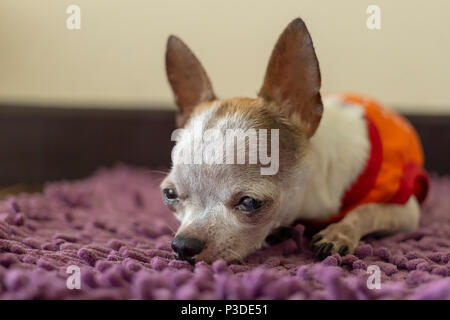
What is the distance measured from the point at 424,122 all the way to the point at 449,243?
149 centimetres

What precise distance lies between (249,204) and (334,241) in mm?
291

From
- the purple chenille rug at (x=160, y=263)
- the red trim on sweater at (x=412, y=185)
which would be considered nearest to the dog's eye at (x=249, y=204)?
the purple chenille rug at (x=160, y=263)

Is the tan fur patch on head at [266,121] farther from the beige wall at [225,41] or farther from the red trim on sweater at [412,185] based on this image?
the red trim on sweater at [412,185]

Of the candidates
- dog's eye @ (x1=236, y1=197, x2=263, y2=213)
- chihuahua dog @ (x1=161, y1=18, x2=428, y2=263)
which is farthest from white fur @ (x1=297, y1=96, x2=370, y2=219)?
dog's eye @ (x1=236, y1=197, x2=263, y2=213)

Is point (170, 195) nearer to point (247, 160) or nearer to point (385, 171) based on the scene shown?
point (247, 160)

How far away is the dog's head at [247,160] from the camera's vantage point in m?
1.34

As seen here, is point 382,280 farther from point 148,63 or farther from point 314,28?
point 148,63

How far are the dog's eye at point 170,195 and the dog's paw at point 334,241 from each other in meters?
0.44

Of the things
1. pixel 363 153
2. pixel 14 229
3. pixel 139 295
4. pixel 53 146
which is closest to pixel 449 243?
pixel 363 153

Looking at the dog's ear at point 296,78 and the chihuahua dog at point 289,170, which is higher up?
the dog's ear at point 296,78

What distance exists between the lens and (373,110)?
6.44 feet

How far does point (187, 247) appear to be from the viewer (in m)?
1.26

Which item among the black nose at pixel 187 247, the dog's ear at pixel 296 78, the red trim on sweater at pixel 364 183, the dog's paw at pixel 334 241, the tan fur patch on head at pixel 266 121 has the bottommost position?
the dog's paw at pixel 334 241

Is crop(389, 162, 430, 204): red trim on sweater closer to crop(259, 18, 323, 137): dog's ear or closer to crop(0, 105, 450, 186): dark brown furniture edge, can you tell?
crop(259, 18, 323, 137): dog's ear
